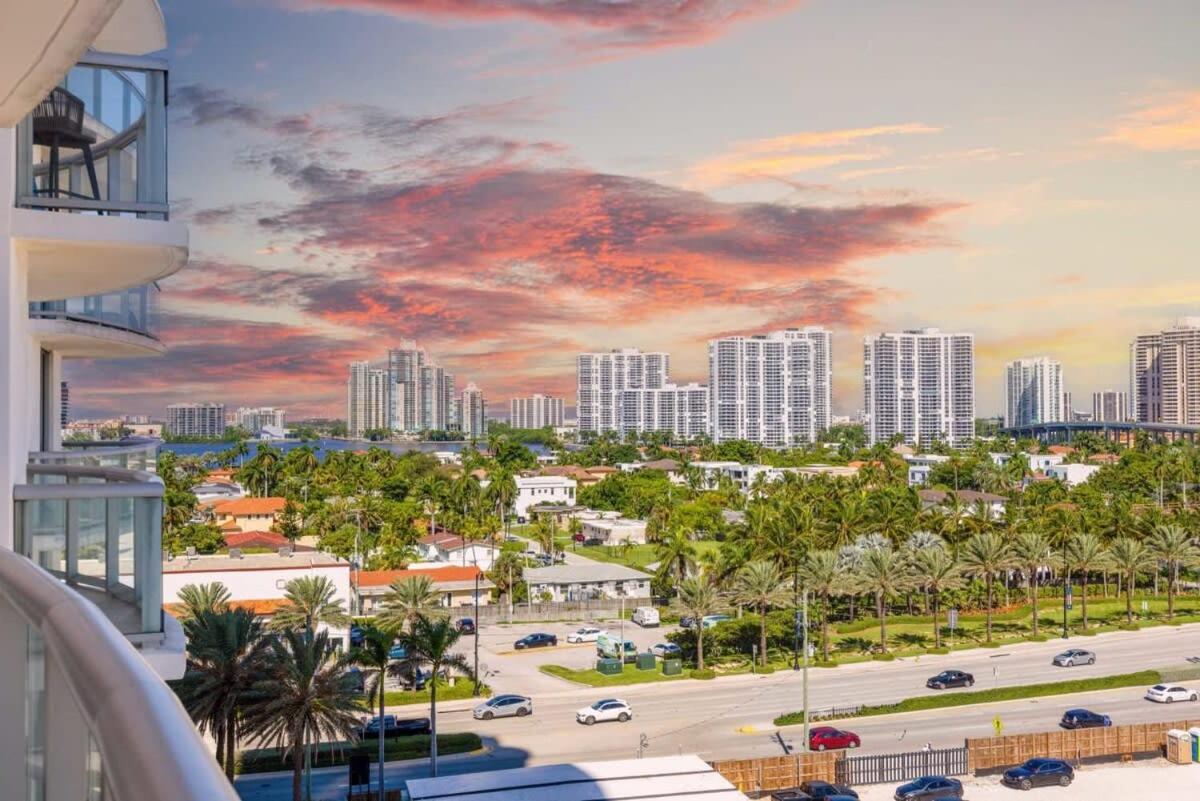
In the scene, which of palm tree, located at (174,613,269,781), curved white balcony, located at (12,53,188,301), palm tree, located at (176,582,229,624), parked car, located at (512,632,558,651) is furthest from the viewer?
parked car, located at (512,632,558,651)

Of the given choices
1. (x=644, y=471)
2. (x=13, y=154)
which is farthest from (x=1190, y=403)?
(x=13, y=154)

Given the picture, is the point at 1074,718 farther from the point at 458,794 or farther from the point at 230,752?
the point at 230,752

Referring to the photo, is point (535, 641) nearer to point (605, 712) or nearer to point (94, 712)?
point (605, 712)

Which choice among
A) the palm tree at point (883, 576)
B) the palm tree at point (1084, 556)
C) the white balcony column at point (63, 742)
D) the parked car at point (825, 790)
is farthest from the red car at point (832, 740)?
the white balcony column at point (63, 742)

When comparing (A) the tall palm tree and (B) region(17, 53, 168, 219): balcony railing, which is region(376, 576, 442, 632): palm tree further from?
(B) region(17, 53, 168, 219): balcony railing

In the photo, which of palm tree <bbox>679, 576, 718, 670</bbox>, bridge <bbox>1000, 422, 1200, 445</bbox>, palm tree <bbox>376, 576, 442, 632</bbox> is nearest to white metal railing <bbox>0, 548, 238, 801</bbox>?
palm tree <bbox>376, 576, 442, 632</bbox>

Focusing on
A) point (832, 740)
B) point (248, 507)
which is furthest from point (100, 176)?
point (248, 507)
